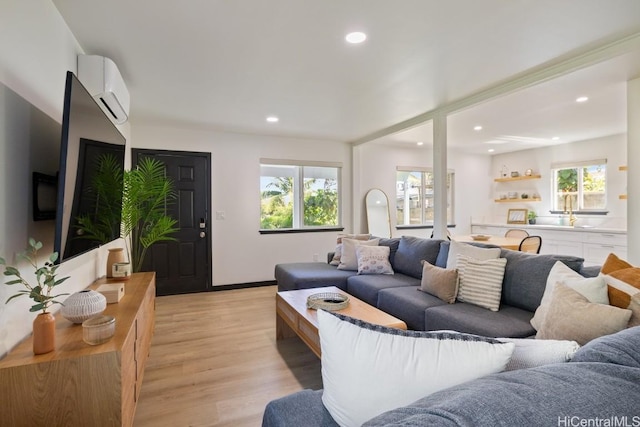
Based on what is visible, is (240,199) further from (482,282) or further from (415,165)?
(482,282)

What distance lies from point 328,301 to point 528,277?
1.50 m

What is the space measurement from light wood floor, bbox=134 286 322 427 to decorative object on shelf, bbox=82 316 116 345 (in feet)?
2.51

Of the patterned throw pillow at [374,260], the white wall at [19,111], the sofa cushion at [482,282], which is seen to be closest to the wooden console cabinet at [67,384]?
the white wall at [19,111]

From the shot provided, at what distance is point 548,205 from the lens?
6254 millimetres

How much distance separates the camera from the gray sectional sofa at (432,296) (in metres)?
2.17

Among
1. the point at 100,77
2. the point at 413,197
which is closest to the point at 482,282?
the point at 100,77

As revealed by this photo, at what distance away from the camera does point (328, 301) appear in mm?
2572

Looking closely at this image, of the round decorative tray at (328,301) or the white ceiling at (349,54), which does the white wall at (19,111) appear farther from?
the round decorative tray at (328,301)

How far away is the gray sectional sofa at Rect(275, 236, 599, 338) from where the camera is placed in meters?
2.17

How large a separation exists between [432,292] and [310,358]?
118 cm

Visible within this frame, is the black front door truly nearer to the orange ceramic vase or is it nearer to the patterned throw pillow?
the patterned throw pillow

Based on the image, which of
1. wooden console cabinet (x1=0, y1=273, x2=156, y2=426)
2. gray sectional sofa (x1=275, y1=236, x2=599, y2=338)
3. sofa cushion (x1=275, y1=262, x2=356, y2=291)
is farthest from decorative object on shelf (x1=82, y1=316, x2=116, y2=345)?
sofa cushion (x1=275, y1=262, x2=356, y2=291)

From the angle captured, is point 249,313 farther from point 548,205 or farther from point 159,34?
point 548,205

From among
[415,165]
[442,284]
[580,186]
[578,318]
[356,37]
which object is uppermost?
[356,37]
